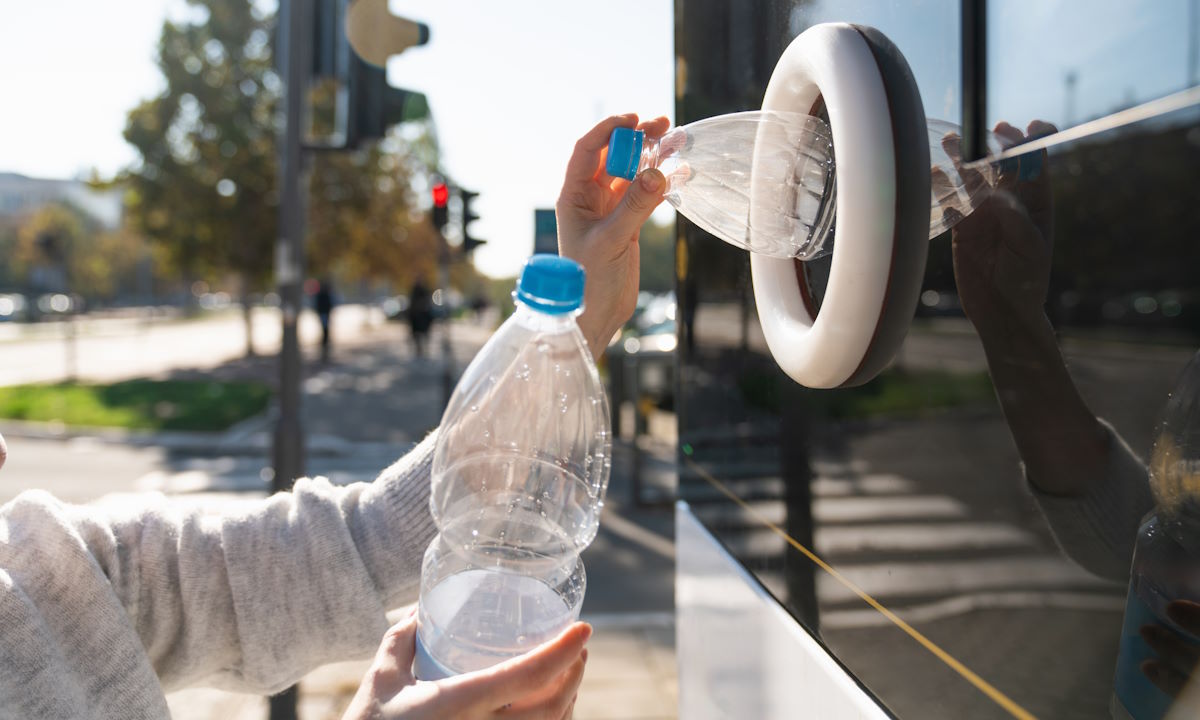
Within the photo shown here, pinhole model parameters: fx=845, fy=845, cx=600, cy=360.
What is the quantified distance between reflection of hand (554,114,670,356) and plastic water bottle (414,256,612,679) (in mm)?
125

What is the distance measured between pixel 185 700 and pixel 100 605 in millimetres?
3134

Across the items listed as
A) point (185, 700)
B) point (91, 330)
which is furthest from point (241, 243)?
point (91, 330)

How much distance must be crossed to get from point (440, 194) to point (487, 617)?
10.3 meters

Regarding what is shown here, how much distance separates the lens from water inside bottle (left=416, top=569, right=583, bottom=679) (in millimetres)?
1139

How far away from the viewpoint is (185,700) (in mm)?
3967

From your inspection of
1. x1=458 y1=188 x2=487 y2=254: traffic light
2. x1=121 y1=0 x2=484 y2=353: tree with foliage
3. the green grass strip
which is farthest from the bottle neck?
x1=121 y1=0 x2=484 y2=353: tree with foliage

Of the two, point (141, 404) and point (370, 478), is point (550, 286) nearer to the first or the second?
point (370, 478)

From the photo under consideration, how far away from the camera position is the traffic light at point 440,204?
1106cm

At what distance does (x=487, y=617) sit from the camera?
1272mm

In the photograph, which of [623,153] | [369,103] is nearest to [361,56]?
[369,103]

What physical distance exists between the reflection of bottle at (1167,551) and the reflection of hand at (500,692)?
1.65 ft

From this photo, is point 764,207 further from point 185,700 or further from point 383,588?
point 185,700

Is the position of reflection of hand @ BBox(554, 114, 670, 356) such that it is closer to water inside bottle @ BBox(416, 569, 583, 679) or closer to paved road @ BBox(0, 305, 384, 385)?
water inside bottle @ BBox(416, 569, 583, 679)

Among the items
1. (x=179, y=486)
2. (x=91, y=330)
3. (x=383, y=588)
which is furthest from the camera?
(x=91, y=330)
